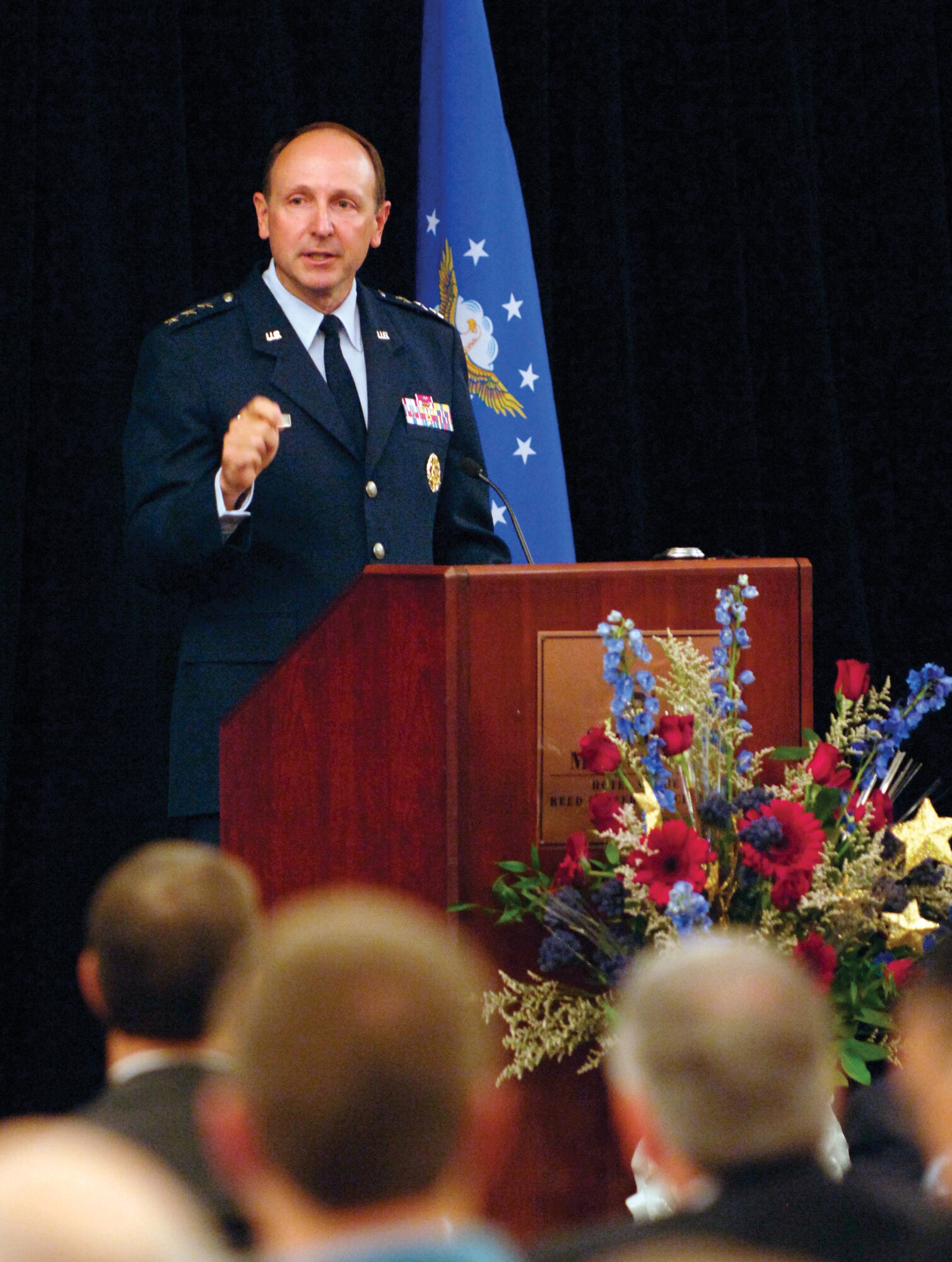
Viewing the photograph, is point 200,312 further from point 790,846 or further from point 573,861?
point 790,846

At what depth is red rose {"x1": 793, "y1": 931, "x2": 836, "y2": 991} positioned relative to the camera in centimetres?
204

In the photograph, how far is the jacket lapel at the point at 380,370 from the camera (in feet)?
9.12

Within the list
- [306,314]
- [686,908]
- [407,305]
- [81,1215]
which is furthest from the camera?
[407,305]

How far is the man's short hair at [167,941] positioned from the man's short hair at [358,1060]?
1.60ft

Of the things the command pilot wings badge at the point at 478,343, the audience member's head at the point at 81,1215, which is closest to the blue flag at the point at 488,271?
the command pilot wings badge at the point at 478,343

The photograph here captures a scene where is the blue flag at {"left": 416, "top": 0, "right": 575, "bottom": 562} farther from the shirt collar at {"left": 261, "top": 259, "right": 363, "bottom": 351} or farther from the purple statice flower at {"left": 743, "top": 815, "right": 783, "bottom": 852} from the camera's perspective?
the purple statice flower at {"left": 743, "top": 815, "right": 783, "bottom": 852}

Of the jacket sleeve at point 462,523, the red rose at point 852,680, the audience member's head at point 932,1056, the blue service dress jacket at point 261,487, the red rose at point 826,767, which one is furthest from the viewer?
the jacket sleeve at point 462,523

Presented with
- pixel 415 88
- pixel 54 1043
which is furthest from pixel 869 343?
pixel 54 1043

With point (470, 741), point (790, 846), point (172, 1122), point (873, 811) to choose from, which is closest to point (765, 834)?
point (790, 846)

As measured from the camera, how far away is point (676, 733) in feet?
6.73

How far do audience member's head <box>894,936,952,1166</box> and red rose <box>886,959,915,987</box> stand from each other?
0.70 m

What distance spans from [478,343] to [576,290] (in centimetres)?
43

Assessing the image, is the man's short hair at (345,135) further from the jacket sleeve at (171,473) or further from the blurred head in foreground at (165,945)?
the blurred head in foreground at (165,945)

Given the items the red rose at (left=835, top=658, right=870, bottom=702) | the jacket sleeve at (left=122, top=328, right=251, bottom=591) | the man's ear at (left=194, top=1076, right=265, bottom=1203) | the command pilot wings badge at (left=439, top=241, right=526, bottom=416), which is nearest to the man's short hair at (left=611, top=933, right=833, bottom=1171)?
the man's ear at (left=194, top=1076, right=265, bottom=1203)
